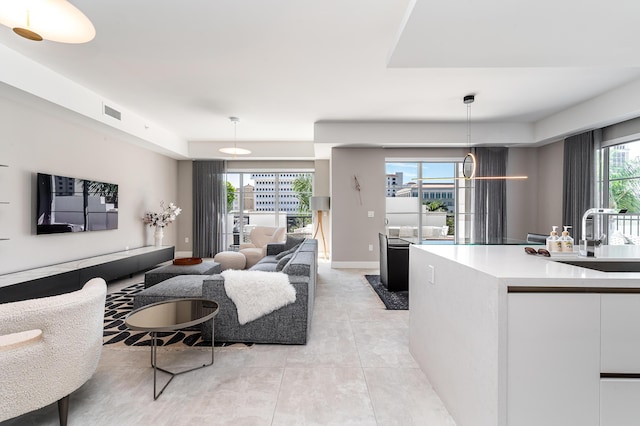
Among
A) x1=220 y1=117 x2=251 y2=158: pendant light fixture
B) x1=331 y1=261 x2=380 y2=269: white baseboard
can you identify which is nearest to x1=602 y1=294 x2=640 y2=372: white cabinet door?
x1=331 y1=261 x2=380 y2=269: white baseboard

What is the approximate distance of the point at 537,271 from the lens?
129cm

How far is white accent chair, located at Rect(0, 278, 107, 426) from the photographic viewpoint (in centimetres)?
133

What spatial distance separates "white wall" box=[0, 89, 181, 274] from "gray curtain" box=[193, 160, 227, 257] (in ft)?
4.73

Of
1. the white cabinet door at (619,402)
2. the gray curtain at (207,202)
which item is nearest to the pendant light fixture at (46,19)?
the white cabinet door at (619,402)

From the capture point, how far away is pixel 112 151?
16.5 feet

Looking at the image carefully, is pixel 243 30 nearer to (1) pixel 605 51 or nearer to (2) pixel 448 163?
(1) pixel 605 51

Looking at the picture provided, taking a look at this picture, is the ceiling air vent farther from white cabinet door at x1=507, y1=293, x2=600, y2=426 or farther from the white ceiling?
white cabinet door at x1=507, y1=293, x2=600, y2=426

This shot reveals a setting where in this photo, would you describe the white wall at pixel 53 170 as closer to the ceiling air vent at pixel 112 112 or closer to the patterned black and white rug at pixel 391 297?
the ceiling air vent at pixel 112 112

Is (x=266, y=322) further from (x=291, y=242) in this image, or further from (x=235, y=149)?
(x=235, y=149)

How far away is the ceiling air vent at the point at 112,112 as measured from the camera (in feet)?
14.0

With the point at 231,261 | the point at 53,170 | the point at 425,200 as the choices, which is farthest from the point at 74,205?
the point at 425,200

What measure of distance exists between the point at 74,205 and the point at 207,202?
3.11 metres

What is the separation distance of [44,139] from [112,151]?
1.24 metres

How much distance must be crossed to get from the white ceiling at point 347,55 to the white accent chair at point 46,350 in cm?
231
